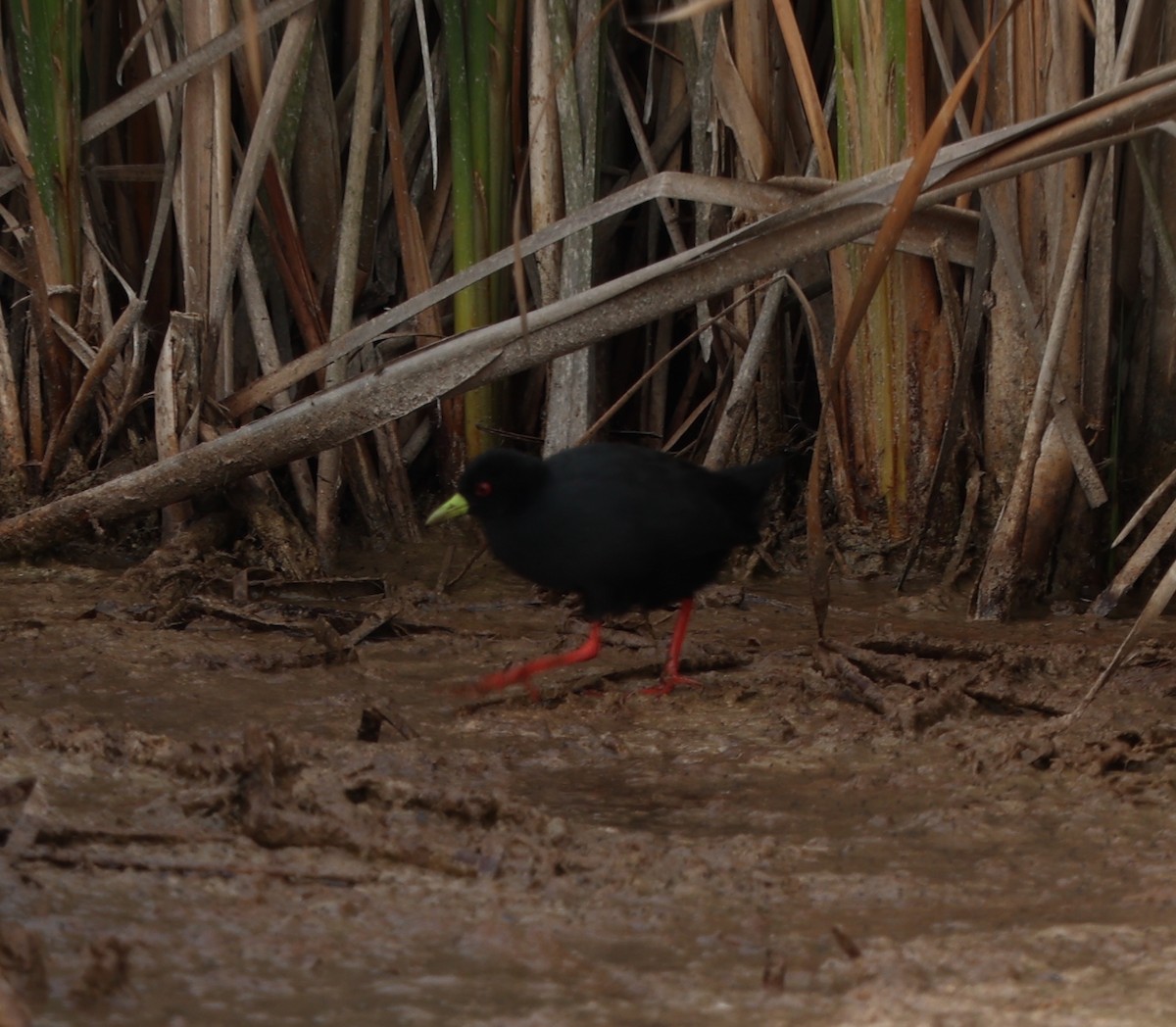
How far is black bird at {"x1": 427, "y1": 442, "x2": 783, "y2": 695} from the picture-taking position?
13.0 feet

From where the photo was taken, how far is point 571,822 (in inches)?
118

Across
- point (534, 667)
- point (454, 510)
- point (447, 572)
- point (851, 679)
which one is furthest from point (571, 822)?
point (447, 572)

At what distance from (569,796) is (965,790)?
766 mm

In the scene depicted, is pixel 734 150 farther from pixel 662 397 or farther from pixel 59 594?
pixel 59 594

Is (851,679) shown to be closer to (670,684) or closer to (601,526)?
(670,684)

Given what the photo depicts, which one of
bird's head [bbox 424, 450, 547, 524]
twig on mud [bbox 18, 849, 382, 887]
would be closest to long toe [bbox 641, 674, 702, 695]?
bird's head [bbox 424, 450, 547, 524]

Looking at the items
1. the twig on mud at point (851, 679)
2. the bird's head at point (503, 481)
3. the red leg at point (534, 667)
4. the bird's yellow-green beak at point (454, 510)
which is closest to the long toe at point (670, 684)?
the red leg at point (534, 667)

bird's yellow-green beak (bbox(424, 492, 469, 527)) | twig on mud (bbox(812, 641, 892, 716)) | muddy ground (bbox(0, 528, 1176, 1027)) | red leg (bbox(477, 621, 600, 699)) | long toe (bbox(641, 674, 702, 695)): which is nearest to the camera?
muddy ground (bbox(0, 528, 1176, 1027))

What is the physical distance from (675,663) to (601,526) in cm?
40

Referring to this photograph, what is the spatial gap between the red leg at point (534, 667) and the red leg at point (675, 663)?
18 centimetres

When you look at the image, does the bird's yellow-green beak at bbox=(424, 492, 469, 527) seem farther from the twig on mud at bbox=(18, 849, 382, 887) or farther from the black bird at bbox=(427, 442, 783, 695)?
the twig on mud at bbox=(18, 849, 382, 887)

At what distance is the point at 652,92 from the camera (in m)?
5.37

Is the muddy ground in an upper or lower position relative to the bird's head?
lower

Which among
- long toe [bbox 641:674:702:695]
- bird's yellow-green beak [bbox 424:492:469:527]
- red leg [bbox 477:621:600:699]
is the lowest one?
long toe [bbox 641:674:702:695]
